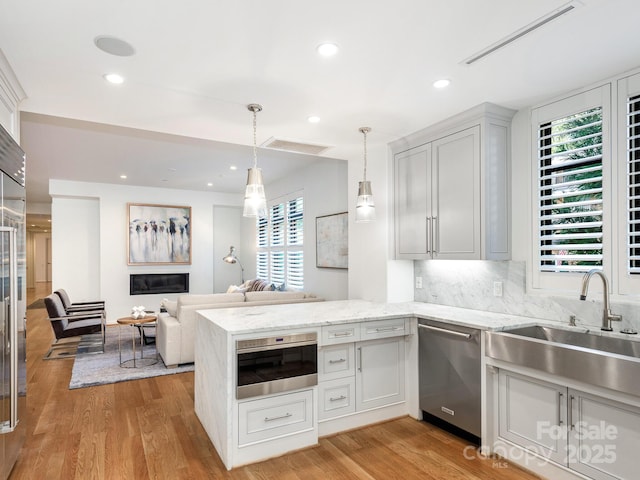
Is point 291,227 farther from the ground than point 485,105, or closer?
closer

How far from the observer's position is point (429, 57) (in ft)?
7.52

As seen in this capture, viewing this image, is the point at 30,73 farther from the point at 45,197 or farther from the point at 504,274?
the point at 45,197

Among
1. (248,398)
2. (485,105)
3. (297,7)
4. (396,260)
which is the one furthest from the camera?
(396,260)

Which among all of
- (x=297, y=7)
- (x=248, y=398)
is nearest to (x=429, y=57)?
(x=297, y=7)

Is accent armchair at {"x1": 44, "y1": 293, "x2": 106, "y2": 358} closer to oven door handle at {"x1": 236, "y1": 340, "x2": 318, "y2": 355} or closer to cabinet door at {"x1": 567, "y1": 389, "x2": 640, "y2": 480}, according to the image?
oven door handle at {"x1": 236, "y1": 340, "x2": 318, "y2": 355}

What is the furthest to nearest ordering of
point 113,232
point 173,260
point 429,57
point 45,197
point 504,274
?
point 45,197 < point 173,260 < point 113,232 < point 504,274 < point 429,57

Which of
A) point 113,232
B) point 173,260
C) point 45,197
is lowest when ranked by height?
point 173,260

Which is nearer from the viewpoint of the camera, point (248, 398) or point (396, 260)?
point (248, 398)

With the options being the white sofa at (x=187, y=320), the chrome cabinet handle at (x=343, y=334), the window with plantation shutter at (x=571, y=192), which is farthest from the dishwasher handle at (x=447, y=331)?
the white sofa at (x=187, y=320)

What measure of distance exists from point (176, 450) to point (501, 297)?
108 inches

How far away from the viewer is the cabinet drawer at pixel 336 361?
2994 millimetres

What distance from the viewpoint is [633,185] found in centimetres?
242

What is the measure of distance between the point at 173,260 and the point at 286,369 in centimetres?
651

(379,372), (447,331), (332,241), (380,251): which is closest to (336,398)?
(379,372)
